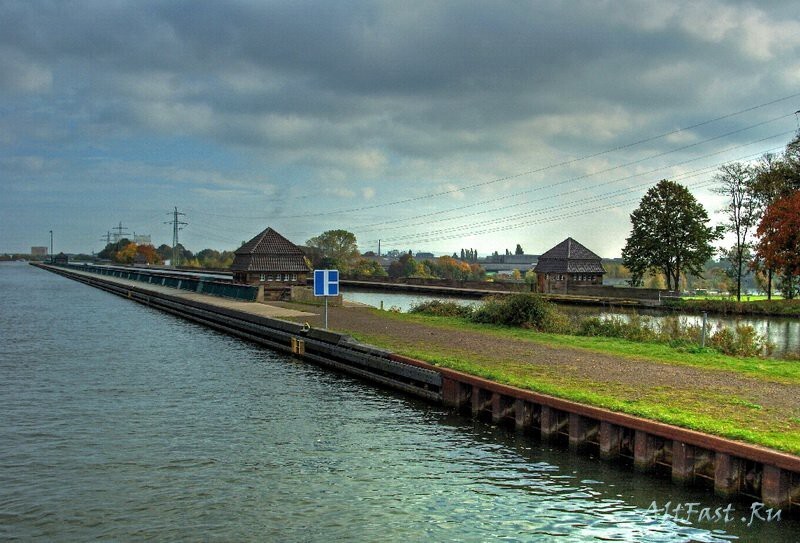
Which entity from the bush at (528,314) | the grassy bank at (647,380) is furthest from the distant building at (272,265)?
the grassy bank at (647,380)

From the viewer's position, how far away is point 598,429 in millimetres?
15164

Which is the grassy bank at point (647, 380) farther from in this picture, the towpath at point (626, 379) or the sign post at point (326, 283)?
the sign post at point (326, 283)

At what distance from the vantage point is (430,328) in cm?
3344

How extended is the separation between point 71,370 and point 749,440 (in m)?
25.7

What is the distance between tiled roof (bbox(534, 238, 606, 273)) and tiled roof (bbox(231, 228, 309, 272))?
3471cm

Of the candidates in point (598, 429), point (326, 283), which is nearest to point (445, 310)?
point (326, 283)

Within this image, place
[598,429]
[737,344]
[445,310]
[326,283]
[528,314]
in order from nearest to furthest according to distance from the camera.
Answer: [598,429] → [737,344] → [326,283] → [528,314] → [445,310]

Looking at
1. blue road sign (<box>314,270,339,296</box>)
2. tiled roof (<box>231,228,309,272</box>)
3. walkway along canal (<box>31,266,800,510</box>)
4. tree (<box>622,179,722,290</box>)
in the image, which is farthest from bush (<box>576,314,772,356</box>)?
tree (<box>622,179,722,290</box>)

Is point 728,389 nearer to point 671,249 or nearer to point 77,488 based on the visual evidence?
point 77,488

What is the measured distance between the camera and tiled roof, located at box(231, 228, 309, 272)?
212 feet

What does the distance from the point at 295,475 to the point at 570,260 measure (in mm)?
73603

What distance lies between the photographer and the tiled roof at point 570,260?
83.1 meters

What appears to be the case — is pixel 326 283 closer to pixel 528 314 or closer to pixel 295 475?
pixel 528 314

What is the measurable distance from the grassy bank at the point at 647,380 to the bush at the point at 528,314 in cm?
157
